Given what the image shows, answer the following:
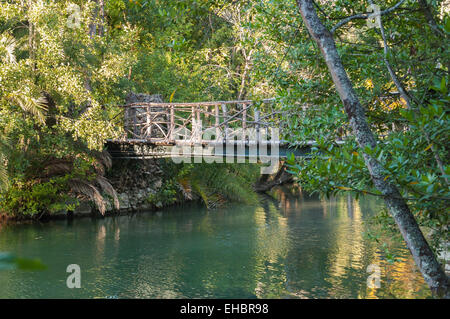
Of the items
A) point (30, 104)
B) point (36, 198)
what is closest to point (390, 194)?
point (30, 104)

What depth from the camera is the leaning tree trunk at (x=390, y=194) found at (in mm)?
3525

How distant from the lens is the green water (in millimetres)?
7004

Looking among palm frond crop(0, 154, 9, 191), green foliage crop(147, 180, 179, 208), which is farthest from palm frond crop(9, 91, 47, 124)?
green foliage crop(147, 180, 179, 208)

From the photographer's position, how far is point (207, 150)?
40.3ft

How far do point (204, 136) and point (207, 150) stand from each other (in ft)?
13.8

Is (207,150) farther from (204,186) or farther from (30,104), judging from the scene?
(204,186)

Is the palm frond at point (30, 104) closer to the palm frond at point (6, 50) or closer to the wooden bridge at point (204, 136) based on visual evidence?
the palm frond at point (6, 50)

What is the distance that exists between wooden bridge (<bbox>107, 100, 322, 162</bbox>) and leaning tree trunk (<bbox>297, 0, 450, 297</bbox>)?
534cm

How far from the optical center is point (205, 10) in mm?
4844

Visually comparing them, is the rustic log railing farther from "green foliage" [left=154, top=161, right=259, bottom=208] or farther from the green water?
the green water

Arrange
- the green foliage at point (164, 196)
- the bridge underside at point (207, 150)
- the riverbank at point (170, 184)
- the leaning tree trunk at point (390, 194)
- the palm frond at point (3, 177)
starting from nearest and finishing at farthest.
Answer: the leaning tree trunk at point (390, 194) → the palm frond at point (3, 177) → the bridge underside at point (207, 150) → the riverbank at point (170, 184) → the green foliage at point (164, 196)

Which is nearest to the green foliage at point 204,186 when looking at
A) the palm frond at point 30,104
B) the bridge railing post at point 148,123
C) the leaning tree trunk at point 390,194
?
the bridge railing post at point 148,123

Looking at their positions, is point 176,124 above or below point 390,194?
above

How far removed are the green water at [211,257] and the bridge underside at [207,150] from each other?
1736 millimetres
